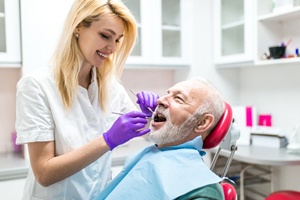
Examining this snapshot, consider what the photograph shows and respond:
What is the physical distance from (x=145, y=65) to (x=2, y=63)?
1.11 meters

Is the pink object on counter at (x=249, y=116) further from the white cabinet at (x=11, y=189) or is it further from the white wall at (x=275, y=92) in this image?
the white cabinet at (x=11, y=189)

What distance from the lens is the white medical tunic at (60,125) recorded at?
4.19ft

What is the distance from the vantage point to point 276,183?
2920 mm

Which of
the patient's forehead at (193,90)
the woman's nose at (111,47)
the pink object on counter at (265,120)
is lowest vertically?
the pink object on counter at (265,120)

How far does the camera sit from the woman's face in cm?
136

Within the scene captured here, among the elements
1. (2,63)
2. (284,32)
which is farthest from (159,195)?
(284,32)

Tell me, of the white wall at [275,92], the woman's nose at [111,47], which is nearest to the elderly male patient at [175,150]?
the woman's nose at [111,47]

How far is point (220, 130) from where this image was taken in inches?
51.0

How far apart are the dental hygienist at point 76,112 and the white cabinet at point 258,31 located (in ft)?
4.71

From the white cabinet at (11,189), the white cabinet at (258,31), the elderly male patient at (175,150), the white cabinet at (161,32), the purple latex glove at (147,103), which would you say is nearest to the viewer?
the elderly male patient at (175,150)

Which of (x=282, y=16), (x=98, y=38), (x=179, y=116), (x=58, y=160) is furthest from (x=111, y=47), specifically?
(x=282, y=16)

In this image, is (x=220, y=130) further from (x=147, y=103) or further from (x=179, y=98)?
(x=147, y=103)

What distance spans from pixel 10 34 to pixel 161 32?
3.96ft

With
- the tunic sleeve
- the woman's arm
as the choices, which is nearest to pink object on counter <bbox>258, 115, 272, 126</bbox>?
the woman's arm
